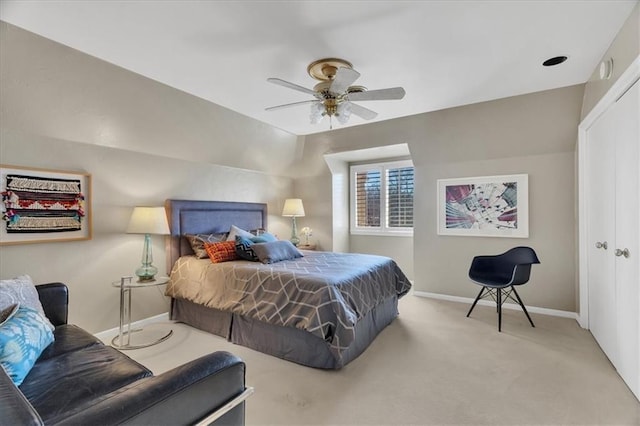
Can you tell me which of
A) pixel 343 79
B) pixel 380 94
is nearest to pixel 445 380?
pixel 380 94

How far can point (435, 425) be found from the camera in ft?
6.04

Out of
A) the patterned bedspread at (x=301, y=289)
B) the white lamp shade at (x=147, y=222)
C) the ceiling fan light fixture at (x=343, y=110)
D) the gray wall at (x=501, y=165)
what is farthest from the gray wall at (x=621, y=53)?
the white lamp shade at (x=147, y=222)

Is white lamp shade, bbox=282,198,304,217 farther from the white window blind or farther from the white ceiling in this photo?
the white ceiling

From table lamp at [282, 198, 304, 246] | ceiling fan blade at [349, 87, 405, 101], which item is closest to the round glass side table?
table lamp at [282, 198, 304, 246]

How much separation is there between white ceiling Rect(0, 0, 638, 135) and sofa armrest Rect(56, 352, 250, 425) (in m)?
2.06

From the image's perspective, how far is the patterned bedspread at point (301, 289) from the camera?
7.92ft

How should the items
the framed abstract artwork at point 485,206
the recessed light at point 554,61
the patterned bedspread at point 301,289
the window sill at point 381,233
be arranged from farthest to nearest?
the window sill at point 381,233 → the framed abstract artwork at point 485,206 → the recessed light at point 554,61 → the patterned bedspread at point 301,289

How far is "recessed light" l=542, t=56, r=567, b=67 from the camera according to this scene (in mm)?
2639

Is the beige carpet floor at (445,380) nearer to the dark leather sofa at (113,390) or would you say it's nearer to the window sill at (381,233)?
the dark leather sofa at (113,390)

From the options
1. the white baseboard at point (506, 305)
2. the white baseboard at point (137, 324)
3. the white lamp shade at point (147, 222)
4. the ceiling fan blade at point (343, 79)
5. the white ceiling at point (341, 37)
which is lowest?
the white baseboard at point (137, 324)

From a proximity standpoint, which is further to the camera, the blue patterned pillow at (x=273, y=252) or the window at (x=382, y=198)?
the window at (x=382, y=198)

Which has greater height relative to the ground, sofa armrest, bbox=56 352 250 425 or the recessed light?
the recessed light

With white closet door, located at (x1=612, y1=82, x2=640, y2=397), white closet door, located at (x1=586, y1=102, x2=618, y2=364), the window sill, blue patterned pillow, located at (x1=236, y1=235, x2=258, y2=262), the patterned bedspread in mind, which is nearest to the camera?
white closet door, located at (x1=612, y1=82, x2=640, y2=397)

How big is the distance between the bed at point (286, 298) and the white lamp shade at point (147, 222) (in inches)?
20.0
